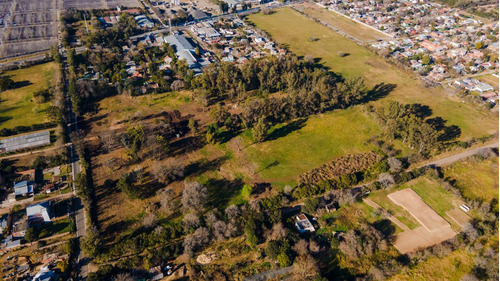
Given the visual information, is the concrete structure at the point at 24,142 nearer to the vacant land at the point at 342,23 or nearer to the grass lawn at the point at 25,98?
the grass lawn at the point at 25,98

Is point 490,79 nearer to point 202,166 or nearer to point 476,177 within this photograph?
point 476,177

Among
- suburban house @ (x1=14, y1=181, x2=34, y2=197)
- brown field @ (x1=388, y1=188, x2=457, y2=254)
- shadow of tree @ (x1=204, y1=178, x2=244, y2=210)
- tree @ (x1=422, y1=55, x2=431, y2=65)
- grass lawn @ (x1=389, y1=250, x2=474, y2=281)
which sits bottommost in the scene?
grass lawn @ (x1=389, y1=250, x2=474, y2=281)

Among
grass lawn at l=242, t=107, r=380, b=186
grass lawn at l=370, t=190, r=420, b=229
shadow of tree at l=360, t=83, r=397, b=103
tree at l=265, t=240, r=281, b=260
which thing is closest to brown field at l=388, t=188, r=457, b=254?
grass lawn at l=370, t=190, r=420, b=229

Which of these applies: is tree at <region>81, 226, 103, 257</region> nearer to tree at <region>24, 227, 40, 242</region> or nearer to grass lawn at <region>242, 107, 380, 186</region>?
tree at <region>24, 227, 40, 242</region>

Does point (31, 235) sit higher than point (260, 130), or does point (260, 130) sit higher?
point (260, 130)

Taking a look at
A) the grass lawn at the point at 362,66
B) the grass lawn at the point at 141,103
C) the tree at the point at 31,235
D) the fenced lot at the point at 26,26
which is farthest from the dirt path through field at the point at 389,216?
the fenced lot at the point at 26,26

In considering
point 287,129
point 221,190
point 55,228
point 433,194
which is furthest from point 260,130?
point 55,228
